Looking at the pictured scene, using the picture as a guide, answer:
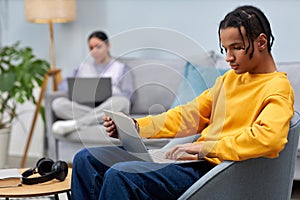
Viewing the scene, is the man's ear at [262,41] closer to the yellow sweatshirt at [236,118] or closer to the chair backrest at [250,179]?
the yellow sweatshirt at [236,118]

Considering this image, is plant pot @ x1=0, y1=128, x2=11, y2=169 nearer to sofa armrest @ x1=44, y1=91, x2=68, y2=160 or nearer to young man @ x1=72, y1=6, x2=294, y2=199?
sofa armrest @ x1=44, y1=91, x2=68, y2=160

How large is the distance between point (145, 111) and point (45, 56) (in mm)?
2431

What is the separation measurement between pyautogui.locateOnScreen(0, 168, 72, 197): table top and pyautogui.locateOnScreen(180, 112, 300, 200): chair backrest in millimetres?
500

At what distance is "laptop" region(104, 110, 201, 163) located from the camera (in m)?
1.66

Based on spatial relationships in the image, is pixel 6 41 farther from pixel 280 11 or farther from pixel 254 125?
pixel 254 125

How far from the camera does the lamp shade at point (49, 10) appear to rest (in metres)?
3.81

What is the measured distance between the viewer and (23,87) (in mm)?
3654

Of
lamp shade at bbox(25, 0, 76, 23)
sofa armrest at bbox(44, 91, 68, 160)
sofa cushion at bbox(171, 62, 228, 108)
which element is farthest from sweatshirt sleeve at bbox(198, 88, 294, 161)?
lamp shade at bbox(25, 0, 76, 23)

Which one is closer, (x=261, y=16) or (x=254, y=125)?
(x=254, y=125)

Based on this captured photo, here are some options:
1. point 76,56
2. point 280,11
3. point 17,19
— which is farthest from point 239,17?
point 17,19

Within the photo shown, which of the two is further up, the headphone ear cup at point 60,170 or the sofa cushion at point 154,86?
the sofa cushion at point 154,86

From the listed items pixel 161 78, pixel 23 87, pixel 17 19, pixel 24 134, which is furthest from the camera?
pixel 17 19

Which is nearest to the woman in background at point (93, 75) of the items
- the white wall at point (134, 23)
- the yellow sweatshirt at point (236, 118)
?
the white wall at point (134, 23)

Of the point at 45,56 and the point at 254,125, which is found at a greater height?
the point at 254,125
